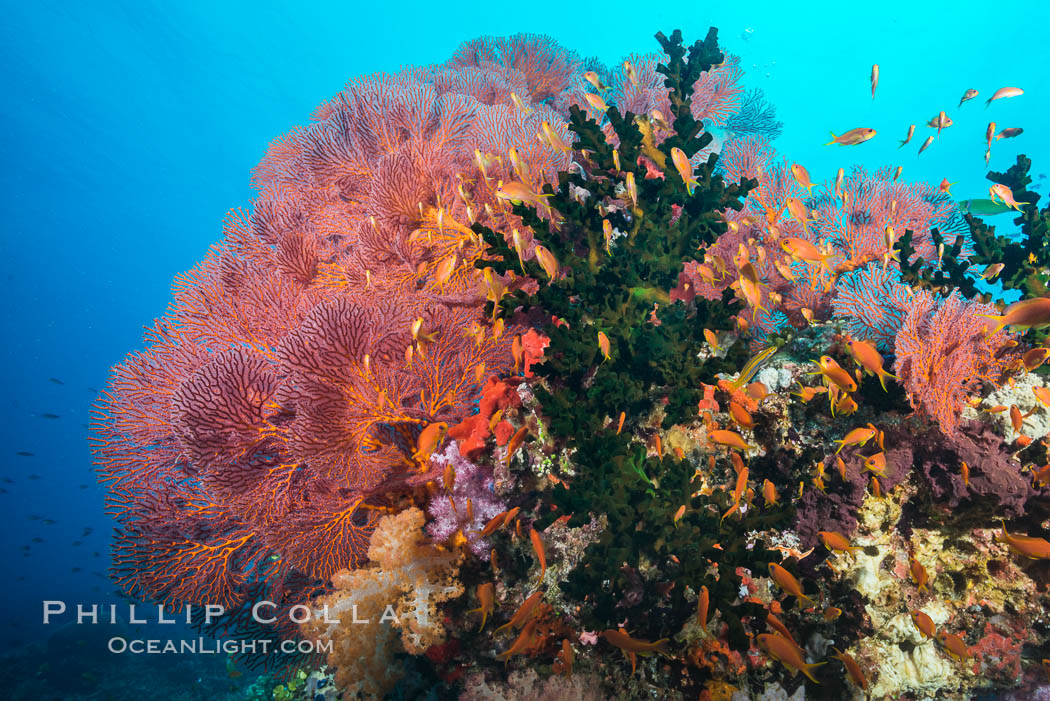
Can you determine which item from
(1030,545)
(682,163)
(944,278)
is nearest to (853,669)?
(1030,545)

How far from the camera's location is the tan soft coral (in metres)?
3.34

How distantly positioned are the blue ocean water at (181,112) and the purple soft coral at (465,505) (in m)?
48.0

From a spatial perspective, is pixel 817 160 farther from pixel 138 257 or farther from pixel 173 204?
pixel 138 257

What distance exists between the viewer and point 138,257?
→ 78.2 m

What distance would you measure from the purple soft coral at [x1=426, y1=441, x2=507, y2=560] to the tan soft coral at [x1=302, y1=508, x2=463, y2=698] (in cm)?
15

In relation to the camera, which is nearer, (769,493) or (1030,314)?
(1030,314)

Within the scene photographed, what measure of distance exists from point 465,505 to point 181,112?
86846 mm

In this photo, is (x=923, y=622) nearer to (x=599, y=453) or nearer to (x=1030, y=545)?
(x=1030, y=545)

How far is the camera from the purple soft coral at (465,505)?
11.4ft

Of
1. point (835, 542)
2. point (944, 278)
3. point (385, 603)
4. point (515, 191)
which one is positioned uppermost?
point (515, 191)

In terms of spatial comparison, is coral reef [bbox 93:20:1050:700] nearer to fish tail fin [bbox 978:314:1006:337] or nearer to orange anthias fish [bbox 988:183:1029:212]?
fish tail fin [bbox 978:314:1006:337]

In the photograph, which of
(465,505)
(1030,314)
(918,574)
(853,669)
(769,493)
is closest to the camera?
(1030,314)

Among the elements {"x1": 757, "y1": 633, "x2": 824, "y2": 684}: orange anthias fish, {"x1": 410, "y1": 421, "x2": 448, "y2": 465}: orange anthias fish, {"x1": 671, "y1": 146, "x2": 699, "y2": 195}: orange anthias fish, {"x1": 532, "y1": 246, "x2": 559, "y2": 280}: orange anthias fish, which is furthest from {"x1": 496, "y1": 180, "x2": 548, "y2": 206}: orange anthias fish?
{"x1": 757, "y1": 633, "x2": 824, "y2": 684}: orange anthias fish

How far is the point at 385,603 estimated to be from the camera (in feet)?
11.3
